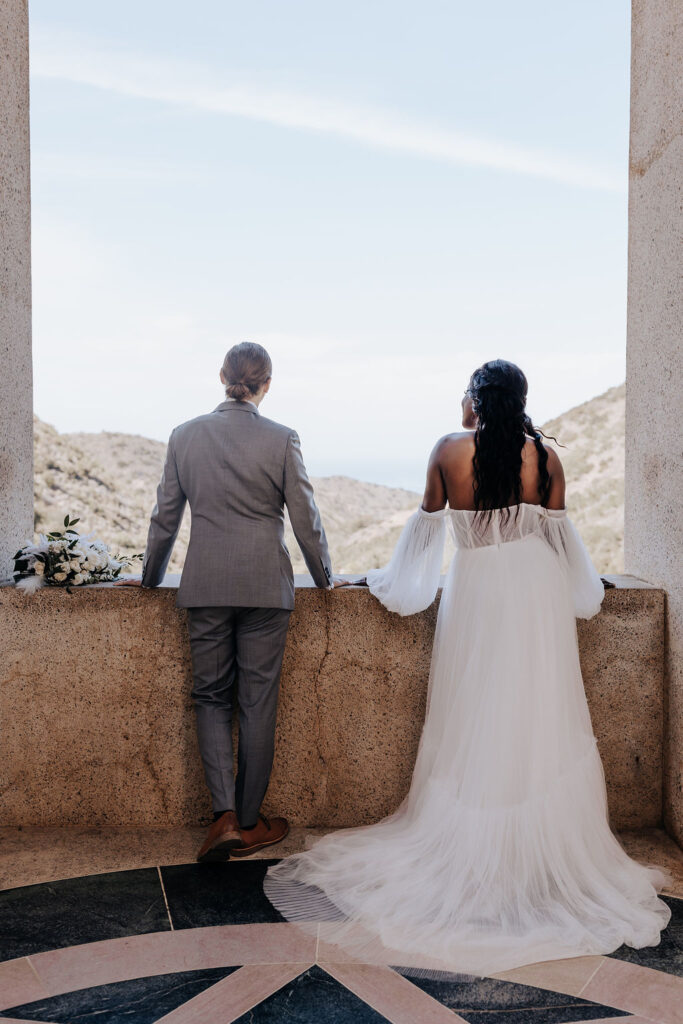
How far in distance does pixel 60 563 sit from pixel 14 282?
49.3 inches

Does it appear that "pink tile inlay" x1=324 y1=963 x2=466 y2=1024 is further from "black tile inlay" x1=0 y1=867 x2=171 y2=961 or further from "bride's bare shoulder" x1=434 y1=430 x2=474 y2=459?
"bride's bare shoulder" x1=434 y1=430 x2=474 y2=459

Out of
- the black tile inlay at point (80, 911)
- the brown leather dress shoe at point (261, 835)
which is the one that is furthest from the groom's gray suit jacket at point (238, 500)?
the black tile inlay at point (80, 911)

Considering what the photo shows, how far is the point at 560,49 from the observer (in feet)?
232

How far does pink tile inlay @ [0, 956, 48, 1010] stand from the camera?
2.43 meters

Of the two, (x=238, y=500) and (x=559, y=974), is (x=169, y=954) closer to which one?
(x=559, y=974)

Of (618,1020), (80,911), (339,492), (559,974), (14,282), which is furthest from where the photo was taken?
(339,492)

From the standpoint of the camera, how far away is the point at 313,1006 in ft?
7.89

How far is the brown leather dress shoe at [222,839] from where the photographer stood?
10.6ft

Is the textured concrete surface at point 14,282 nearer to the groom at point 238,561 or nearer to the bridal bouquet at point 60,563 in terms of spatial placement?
the bridal bouquet at point 60,563

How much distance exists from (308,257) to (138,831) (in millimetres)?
101102

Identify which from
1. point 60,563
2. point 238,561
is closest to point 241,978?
point 238,561

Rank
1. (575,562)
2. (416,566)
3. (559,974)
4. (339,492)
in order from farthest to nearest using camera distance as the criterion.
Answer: (339,492), (416,566), (575,562), (559,974)

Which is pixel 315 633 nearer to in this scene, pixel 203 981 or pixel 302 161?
pixel 203 981

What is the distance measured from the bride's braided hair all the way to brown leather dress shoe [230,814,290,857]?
5.13 feet
